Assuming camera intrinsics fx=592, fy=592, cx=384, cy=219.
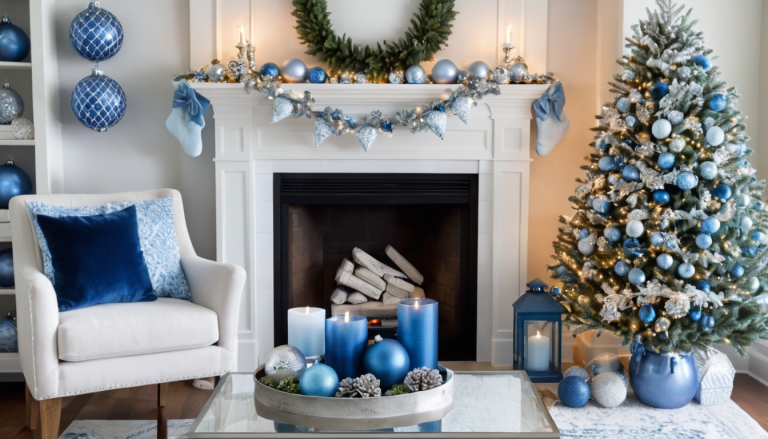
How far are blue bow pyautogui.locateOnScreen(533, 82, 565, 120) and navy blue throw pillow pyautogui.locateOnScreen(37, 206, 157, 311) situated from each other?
6.14ft

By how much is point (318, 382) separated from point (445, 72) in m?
1.78

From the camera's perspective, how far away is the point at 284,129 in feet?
9.34

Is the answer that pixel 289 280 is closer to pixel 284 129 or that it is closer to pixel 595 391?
pixel 284 129

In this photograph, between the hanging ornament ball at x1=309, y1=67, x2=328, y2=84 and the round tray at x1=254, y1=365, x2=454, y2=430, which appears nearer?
the round tray at x1=254, y1=365, x2=454, y2=430

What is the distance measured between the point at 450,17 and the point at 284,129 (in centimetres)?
95

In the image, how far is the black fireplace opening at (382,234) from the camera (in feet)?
9.59

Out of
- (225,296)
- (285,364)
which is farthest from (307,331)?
(225,296)

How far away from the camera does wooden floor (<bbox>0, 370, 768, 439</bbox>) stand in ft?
7.53

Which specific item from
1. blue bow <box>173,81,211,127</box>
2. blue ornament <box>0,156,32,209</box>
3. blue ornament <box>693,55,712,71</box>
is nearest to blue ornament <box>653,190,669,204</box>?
blue ornament <box>693,55,712,71</box>

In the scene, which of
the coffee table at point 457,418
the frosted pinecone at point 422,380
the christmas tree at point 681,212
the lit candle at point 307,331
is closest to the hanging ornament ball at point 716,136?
the christmas tree at point 681,212

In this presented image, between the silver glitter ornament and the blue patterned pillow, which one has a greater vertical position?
the silver glitter ornament

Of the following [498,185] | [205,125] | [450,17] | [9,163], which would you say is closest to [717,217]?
[498,185]

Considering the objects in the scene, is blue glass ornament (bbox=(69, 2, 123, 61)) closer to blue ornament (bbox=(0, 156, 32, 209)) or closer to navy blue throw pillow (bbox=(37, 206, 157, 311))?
blue ornament (bbox=(0, 156, 32, 209))

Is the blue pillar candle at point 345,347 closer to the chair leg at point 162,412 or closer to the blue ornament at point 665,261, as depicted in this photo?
the chair leg at point 162,412
